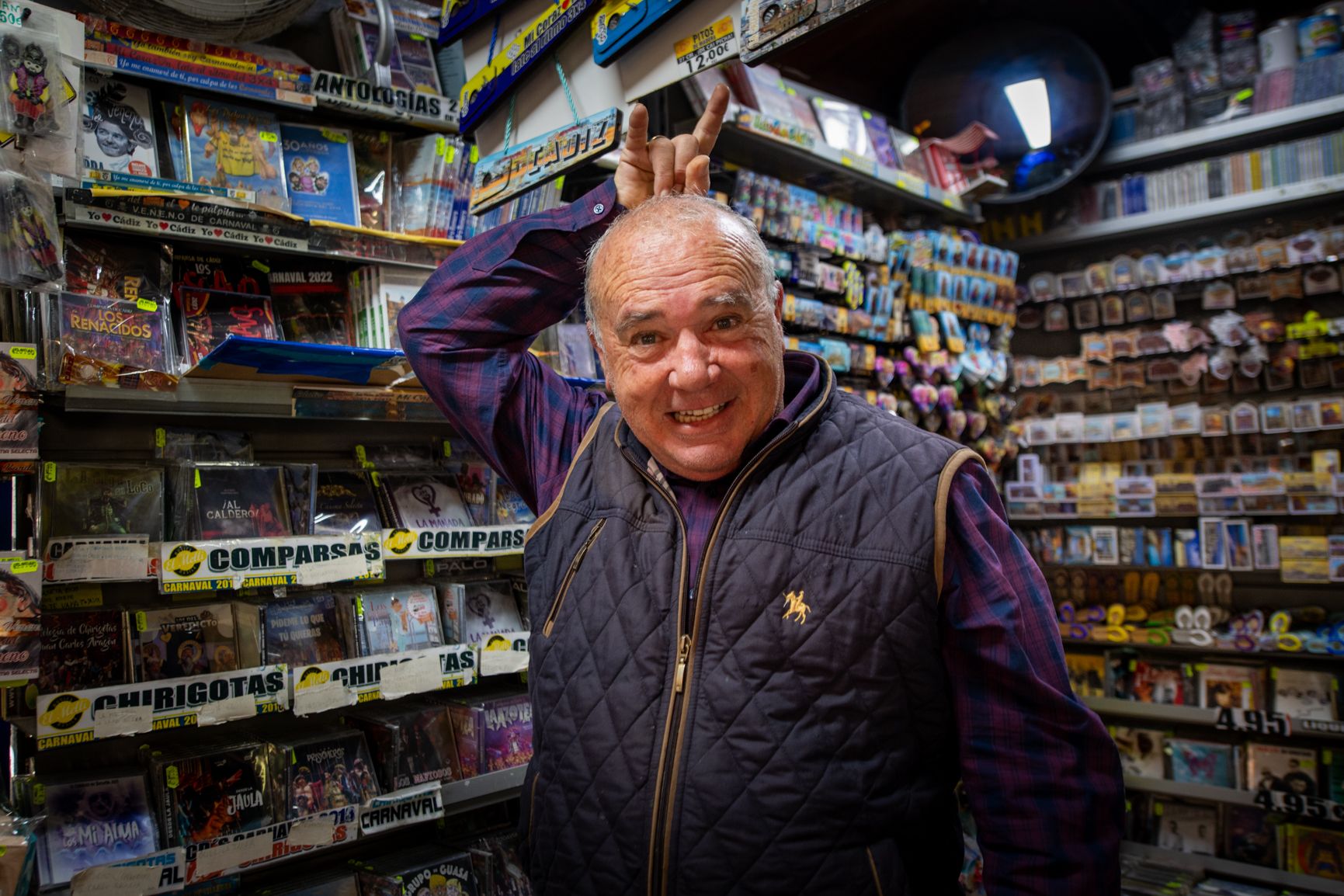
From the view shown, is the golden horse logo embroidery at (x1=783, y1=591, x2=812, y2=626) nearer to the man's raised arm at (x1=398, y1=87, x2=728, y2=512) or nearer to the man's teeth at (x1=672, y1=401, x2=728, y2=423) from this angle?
the man's teeth at (x1=672, y1=401, x2=728, y2=423)

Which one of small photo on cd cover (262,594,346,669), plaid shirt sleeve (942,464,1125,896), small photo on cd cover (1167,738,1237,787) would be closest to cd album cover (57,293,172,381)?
small photo on cd cover (262,594,346,669)

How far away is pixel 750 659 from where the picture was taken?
4.17ft

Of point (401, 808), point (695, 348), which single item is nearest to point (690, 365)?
point (695, 348)

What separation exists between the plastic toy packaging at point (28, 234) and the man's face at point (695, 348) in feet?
4.22

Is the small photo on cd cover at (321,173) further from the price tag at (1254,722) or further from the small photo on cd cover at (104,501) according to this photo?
the price tag at (1254,722)

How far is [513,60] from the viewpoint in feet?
6.62

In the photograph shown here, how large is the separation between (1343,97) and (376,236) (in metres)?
4.02

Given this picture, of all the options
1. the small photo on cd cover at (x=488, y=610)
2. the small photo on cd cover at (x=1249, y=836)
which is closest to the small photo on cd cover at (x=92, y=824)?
the small photo on cd cover at (x=488, y=610)

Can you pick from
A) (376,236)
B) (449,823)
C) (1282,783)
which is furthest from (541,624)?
(1282,783)

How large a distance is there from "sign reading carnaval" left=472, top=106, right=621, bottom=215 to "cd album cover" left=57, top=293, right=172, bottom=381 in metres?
0.83

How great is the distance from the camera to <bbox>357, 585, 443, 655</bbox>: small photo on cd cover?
245 cm

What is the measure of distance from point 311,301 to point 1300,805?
4.07m

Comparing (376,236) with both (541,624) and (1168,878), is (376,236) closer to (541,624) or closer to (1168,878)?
(541,624)

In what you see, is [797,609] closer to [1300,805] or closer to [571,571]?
[571,571]
